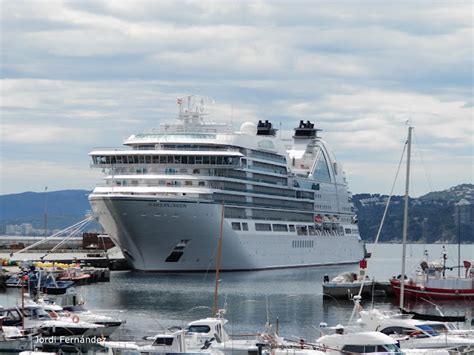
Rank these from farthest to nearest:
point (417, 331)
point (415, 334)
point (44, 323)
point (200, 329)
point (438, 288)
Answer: point (438, 288) → point (44, 323) → point (417, 331) → point (415, 334) → point (200, 329)

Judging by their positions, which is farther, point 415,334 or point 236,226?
point 236,226

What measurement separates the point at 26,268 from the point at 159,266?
10987 mm

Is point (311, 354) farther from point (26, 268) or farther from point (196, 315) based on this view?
point (26, 268)

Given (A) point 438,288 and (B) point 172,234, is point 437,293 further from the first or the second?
(B) point 172,234

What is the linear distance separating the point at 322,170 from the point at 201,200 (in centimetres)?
3454

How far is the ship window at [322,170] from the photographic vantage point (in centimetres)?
12551

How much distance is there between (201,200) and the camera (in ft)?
312

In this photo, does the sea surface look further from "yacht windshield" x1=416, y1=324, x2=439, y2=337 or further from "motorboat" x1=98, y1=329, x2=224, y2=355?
"motorboat" x1=98, y1=329, x2=224, y2=355

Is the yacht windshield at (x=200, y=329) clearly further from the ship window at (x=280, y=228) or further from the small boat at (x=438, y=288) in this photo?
the ship window at (x=280, y=228)

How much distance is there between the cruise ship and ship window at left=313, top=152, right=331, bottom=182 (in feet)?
22.3

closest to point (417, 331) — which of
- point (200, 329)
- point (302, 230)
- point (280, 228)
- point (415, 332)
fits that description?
point (415, 332)

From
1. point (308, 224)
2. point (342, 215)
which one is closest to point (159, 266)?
point (308, 224)

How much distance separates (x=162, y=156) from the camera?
97.8 m

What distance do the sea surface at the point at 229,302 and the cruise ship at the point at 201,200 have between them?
2327 mm
